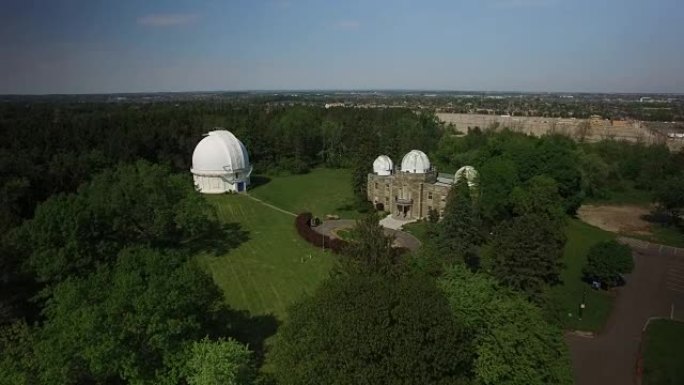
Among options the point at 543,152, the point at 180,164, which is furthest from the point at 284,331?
the point at 180,164

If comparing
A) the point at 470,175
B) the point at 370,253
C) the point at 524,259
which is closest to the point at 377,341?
the point at 370,253

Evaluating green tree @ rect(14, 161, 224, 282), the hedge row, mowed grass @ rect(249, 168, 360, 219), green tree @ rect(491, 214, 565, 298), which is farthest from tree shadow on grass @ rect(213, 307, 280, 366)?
mowed grass @ rect(249, 168, 360, 219)

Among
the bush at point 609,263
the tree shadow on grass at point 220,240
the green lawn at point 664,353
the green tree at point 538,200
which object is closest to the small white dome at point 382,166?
the green tree at point 538,200

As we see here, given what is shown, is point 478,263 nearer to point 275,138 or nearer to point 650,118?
point 275,138

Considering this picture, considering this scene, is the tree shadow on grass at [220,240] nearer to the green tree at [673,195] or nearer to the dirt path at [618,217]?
the dirt path at [618,217]

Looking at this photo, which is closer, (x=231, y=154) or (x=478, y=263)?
(x=478, y=263)

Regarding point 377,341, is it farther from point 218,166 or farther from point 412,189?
point 218,166

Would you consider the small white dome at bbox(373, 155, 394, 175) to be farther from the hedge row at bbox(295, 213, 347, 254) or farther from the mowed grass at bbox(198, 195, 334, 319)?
the mowed grass at bbox(198, 195, 334, 319)
